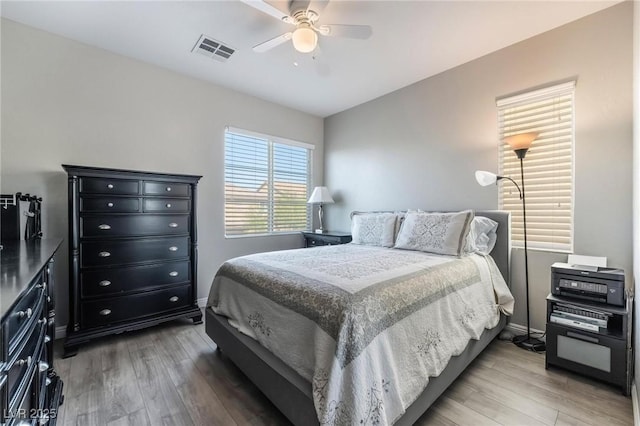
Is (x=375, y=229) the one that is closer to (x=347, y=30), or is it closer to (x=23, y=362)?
(x=347, y=30)

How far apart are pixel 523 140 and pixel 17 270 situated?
323 cm

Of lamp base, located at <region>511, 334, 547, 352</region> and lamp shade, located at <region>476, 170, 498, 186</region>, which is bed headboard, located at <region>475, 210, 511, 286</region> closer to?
lamp shade, located at <region>476, 170, 498, 186</region>

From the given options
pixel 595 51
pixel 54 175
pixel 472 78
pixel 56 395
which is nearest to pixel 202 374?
pixel 56 395

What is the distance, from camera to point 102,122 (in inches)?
110

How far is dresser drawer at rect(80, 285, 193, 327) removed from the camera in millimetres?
2379

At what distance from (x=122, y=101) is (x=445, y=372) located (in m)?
3.77

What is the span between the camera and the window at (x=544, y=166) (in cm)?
243

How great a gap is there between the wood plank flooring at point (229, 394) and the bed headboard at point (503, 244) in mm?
718

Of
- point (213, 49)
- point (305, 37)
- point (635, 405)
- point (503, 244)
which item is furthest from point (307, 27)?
point (635, 405)

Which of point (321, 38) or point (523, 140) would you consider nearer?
point (523, 140)

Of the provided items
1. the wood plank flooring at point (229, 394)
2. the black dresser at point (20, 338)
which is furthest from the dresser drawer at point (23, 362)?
the wood plank flooring at point (229, 394)

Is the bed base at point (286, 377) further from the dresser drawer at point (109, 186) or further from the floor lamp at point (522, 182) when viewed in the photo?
the dresser drawer at point (109, 186)

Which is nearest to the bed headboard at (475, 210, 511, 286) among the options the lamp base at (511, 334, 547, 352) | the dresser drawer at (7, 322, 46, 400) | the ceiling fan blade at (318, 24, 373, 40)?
the lamp base at (511, 334, 547, 352)

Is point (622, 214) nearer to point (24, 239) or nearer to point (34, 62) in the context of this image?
point (24, 239)
